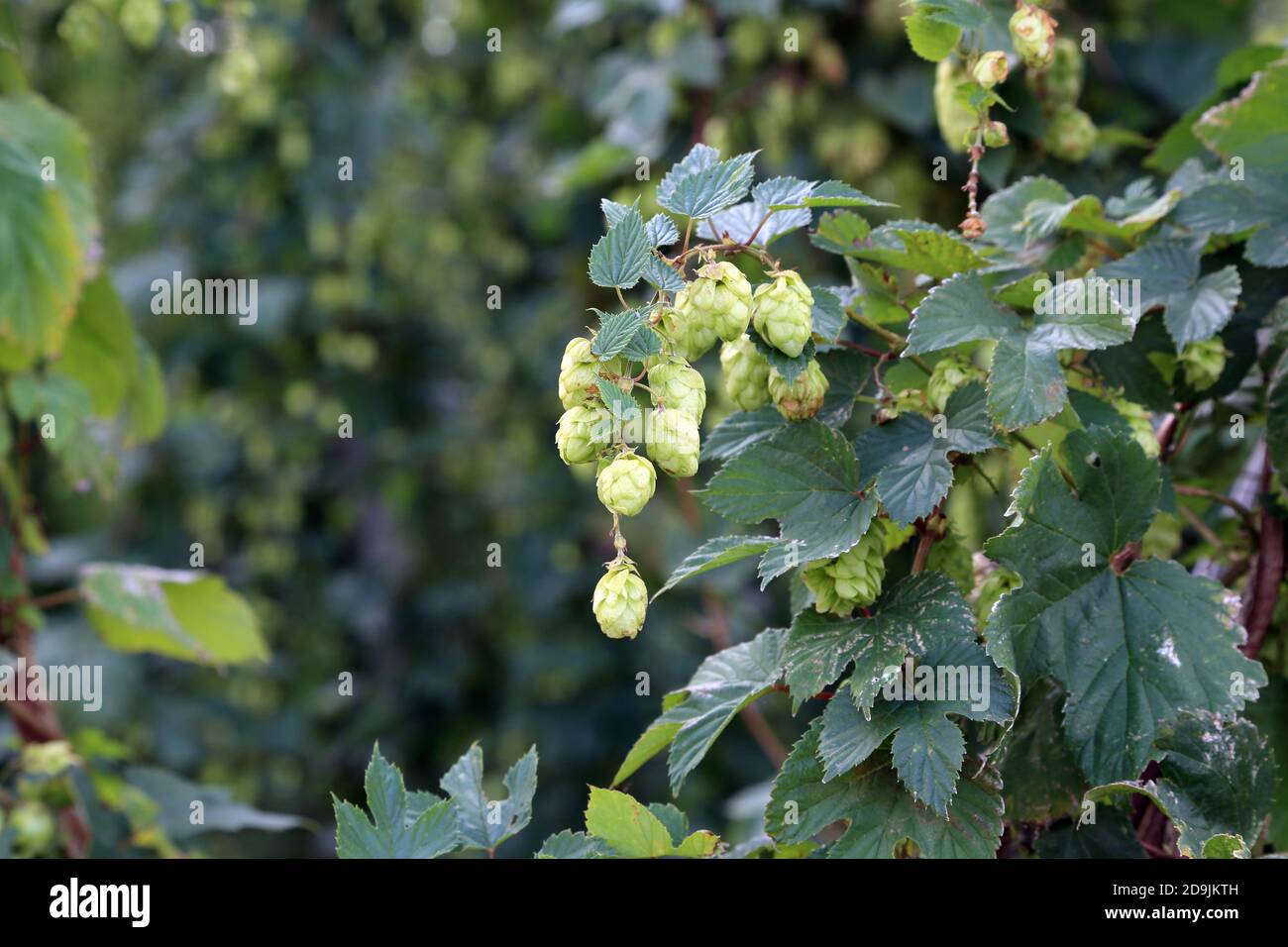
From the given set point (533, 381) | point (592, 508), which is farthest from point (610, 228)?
point (533, 381)

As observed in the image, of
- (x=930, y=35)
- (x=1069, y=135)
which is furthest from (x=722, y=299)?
(x=1069, y=135)

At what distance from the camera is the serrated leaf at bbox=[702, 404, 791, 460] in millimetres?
959

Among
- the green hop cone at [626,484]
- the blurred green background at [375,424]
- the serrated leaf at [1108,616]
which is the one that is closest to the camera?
the green hop cone at [626,484]

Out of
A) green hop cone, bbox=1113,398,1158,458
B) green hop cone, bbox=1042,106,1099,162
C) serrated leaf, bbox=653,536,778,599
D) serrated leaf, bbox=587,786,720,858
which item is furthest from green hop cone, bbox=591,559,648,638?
green hop cone, bbox=1042,106,1099,162

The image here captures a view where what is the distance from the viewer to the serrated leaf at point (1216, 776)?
883mm

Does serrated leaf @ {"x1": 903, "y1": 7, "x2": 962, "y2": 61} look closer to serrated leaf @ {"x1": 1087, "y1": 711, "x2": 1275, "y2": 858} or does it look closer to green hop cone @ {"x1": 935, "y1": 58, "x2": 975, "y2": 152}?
green hop cone @ {"x1": 935, "y1": 58, "x2": 975, "y2": 152}

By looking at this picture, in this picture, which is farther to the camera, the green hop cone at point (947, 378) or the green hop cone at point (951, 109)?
the green hop cone at point (951, 109)

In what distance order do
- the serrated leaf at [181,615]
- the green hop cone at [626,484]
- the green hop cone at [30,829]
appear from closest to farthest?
the green hop cone at [626,484], the green hop cone at [30,829], the serrated leaf at [181,615]

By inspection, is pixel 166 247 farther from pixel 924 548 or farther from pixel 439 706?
pixel 924 548

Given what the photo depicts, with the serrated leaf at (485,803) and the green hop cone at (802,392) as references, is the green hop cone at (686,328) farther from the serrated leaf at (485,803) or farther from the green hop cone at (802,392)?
the serrated leaf at (485,803)

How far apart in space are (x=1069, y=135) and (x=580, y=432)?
0.87m

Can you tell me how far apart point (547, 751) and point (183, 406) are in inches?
52.7

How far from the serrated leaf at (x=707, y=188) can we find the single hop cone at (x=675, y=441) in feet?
0.44

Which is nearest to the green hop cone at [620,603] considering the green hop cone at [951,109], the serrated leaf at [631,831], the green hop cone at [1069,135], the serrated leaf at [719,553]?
the serrated leaf at [719,553]
